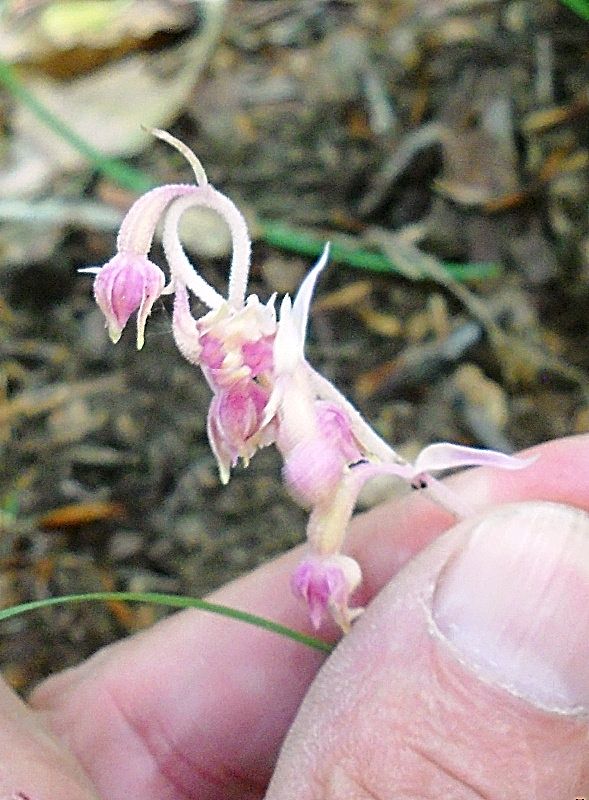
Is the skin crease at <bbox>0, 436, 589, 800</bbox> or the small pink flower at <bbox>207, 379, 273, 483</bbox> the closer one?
the small pink flower at <bbox>207, 379, 273, 483</bbox>

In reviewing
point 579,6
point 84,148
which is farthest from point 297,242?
point 579,6

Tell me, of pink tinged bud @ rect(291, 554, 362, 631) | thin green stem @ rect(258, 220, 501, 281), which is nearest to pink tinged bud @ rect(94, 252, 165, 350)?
pink tinged bud @ rect(291, 554, 362, 631)

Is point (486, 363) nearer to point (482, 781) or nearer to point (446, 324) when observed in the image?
point (446, 324)

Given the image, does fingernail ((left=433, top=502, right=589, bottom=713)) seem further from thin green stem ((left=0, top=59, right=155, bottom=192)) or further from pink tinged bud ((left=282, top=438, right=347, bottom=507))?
thin green stem ((left=0, top=59, right=155, bottom=192))

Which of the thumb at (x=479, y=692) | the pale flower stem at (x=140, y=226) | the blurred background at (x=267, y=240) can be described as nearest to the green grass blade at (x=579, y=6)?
the blurred background at (x=267, y=240)

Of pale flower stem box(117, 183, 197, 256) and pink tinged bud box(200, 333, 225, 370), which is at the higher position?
pale flower stem box(117, 183, 197, 256)

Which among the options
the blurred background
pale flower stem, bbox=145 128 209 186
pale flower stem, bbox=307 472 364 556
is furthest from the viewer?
the blurred background

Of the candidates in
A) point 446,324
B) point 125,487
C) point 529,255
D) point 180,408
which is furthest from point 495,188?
point 125,487
